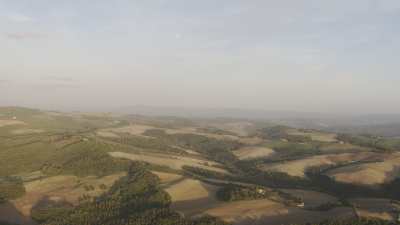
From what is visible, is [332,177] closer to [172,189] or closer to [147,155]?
[172,189]

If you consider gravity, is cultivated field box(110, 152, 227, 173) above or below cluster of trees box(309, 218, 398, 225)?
below

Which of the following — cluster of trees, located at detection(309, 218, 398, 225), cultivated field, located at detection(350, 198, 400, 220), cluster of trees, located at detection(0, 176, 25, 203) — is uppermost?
cluster of trees, located at detection(309, 218, 398, 225)

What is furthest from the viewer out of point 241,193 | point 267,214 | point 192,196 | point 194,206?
point 192,196

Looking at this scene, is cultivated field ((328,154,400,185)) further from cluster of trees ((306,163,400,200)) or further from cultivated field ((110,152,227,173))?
cultivated field ((110,152,227,173))

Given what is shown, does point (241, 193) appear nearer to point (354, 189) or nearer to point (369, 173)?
point (354, 189)

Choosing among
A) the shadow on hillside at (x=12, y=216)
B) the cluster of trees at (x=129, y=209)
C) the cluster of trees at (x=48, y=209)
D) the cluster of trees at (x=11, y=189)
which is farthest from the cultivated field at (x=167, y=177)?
the shadow on hillside at (x=12, y=216)

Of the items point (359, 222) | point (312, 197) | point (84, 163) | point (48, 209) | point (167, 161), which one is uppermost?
point (359, 222)

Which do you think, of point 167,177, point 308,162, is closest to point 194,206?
point 167,177

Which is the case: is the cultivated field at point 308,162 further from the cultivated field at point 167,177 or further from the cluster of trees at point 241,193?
the cluster of trees at point 241,193

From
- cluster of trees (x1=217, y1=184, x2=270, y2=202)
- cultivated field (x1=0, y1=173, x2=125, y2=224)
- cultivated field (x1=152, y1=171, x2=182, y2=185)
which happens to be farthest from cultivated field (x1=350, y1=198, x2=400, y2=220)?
cultivated field (x1=0, y1=173, x2=125, y2=224)
